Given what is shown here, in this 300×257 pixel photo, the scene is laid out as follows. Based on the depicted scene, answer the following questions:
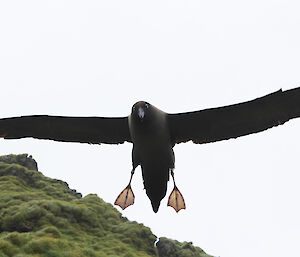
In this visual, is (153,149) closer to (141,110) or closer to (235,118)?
(141,110)

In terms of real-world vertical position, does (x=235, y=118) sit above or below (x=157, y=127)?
above

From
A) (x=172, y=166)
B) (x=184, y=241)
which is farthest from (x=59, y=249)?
(x=172, y=166)

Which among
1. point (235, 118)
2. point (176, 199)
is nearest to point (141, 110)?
point (235, 118)

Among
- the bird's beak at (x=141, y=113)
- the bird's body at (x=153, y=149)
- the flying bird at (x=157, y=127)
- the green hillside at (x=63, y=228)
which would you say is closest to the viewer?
the bird's beak at (x=141, y=113)

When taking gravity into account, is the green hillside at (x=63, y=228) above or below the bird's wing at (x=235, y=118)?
above

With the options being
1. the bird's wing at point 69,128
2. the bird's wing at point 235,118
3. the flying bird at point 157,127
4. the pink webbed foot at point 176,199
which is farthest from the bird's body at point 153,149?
the pink webbed foot at point 176,199

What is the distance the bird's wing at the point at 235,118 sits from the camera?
6.84 m

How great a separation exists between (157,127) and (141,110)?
53 cm

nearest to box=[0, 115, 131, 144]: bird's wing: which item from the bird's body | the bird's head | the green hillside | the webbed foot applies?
the bird's body

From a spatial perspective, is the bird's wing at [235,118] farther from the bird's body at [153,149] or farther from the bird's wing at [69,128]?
the bird's wing at [69,128]

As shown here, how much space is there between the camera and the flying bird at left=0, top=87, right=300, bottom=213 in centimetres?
653

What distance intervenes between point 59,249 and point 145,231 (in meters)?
8.78

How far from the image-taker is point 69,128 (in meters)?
7.64

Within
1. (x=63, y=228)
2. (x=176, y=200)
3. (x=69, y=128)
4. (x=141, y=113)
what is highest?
(x=63, y=228)
